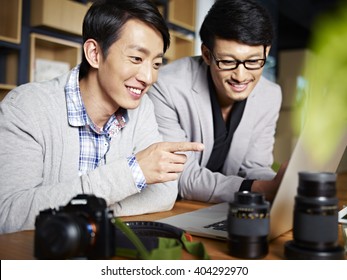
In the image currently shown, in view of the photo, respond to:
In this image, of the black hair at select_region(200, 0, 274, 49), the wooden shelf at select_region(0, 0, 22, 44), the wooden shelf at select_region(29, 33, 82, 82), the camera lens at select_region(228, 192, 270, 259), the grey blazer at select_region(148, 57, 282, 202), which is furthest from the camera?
the wooden shelf at select_region(29, 33, 82, 82)

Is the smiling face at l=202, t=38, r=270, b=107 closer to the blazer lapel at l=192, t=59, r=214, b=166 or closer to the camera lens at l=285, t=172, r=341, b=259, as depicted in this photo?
the blazer lapel at l=192, t=59, r=214, b=166

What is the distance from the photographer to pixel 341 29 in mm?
5660

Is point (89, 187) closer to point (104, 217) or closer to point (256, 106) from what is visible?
point (104, 217)

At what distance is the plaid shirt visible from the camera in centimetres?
109

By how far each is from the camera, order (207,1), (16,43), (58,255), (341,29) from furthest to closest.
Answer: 1. (341,29)
2. (207,1)
3. (16,43)
4. (58,255)

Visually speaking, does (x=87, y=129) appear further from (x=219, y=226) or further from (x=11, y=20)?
(x=11, y=20)

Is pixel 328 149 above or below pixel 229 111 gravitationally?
below

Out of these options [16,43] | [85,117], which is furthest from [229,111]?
[16,43]

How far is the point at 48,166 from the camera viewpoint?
1057 millimetres

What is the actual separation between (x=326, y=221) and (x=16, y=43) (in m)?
2.34

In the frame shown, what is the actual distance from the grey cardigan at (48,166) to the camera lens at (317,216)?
42 centimetres

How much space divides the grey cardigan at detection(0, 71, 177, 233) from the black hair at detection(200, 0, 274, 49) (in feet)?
1.52

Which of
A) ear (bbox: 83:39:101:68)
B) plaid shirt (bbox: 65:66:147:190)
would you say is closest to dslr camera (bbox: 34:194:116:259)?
plaid shirt (bbox: 65:66:147:190)

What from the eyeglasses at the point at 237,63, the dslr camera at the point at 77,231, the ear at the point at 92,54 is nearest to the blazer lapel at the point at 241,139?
the eyeglasses at the point at 237,63
